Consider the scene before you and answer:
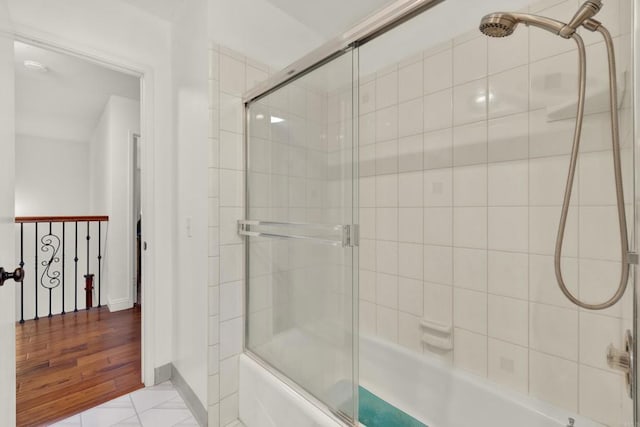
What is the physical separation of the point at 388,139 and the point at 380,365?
1.43 metres

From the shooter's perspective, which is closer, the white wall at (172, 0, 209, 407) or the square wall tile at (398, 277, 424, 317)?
the white wall at (172, 0, 209, 407)

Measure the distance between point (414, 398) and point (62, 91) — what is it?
4588 mm

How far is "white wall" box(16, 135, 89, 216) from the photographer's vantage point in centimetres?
512

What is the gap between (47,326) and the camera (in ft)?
9.61

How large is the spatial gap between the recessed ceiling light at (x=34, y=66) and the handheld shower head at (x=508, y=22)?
3614 millimetres

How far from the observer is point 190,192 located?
1.83 meters

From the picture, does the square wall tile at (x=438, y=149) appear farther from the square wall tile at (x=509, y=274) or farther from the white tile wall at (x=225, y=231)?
→ the white tile wall at (x=225, y=231)

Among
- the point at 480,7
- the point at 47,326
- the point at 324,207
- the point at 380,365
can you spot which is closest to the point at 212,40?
the point at 324,207

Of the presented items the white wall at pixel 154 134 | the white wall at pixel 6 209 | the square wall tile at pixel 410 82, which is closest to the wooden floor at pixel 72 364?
the white wall at pixel 154 134

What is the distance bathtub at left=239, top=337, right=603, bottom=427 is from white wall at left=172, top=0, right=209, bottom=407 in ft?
1.06

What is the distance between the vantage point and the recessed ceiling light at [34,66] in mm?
2690

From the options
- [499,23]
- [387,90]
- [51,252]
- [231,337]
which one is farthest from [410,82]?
[51,252]

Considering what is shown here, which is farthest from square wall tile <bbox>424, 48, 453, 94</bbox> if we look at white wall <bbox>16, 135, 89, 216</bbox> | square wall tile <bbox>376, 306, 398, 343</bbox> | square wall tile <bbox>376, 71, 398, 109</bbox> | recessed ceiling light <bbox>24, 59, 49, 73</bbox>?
white wall <bbox>16, 135, 89, 216</bbox>

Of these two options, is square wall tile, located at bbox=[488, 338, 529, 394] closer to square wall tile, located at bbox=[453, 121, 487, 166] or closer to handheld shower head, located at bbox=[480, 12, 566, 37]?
square wall tile, located at bbox=[453, 121, 487, 166]
